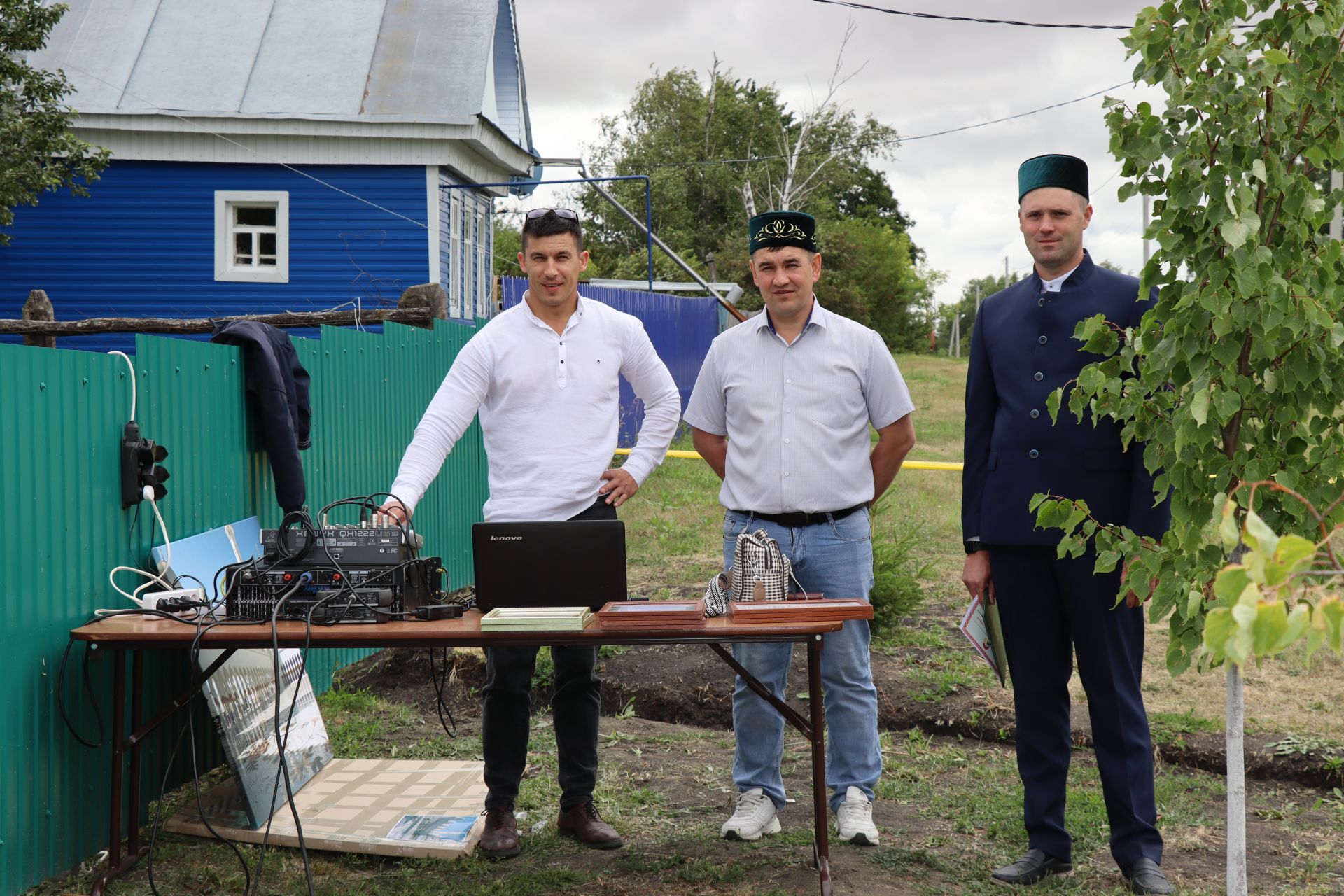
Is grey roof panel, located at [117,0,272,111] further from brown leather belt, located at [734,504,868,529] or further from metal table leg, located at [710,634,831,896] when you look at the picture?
metal table leg, located at [710,634,831,896]

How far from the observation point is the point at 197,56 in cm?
1510

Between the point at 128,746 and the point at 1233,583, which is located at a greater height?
the point at 1233,583

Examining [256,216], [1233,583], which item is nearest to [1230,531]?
[1233,583]

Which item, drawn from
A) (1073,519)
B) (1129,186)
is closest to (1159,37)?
(1129,186)

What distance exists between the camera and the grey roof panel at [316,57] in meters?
14.6

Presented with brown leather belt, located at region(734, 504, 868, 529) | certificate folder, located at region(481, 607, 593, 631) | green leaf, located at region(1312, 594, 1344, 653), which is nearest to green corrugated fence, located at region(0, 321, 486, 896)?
certificate folder, located at region(481, 607, 593, 631)

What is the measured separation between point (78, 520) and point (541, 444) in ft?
5.26

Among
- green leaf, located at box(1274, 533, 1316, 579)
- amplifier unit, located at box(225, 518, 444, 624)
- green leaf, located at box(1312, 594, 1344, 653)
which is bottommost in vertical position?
amplifier unit, located at box(225, 518, 444, 624)

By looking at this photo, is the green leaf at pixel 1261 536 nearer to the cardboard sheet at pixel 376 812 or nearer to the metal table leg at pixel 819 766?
the metal table leg at pixel 819 766

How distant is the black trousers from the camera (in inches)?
163

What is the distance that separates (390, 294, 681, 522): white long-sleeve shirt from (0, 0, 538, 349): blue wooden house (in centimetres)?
1097

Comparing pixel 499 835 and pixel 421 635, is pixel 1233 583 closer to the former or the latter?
pixel 421 635

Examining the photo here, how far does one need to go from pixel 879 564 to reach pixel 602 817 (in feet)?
10.2

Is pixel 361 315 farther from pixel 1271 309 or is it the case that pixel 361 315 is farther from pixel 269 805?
pixel 1271 309
